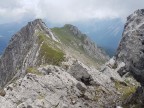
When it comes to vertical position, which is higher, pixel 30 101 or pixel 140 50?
pixel 140 50

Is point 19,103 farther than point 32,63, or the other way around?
point 32,63

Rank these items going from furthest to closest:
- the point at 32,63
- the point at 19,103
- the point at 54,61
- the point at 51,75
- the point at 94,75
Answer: the point at 32,63, the point at 54,61, the point at 94,75, the point at 51,75, the point at 19,103

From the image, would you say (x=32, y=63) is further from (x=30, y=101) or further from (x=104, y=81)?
(x=30, y=101)

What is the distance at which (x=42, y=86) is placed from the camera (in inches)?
3597

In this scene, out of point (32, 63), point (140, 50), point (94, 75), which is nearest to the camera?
point (140, 50)

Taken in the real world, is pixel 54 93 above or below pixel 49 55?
below

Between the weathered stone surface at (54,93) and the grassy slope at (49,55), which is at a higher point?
the grassy slope at (49,55)

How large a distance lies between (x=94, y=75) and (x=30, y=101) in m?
33.7

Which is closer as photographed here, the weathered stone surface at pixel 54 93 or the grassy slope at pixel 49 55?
the weathered stone surface at pixel 54 93

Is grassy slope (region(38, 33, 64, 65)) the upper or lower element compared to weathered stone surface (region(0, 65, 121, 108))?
A: upper

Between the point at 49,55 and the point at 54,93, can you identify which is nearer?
the point at 54,93

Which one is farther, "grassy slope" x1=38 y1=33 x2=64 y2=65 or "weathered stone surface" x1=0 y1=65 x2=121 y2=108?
"grassy slope" x1=38 y1=33 x2=64 y2=65

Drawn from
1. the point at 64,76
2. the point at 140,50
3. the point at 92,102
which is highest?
the point at 140,50

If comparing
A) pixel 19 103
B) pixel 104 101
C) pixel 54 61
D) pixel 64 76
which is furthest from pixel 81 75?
pixel 54 61
